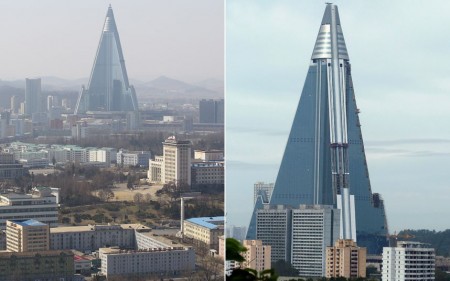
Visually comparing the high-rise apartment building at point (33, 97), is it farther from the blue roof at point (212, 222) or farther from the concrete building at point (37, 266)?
the blue roof at point (212, 222)

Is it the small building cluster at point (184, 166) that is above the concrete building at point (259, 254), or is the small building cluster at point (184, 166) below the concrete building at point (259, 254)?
above

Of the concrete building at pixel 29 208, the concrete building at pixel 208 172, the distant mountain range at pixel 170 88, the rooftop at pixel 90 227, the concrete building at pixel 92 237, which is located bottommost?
the concrete building at pixel 92 237

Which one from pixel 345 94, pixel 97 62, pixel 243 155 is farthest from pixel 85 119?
pixel 345 94

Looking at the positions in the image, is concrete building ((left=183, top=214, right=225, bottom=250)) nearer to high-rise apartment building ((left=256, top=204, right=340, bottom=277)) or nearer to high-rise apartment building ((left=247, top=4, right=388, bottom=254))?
high-rise apartment building ((left=256, top=204, right=340, bottom=277))

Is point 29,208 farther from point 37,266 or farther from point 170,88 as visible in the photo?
point 170,88

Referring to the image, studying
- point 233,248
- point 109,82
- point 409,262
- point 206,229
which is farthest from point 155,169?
point 409,262

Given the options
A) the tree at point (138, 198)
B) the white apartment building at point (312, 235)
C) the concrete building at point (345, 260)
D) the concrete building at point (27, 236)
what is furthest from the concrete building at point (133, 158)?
the white apartment building at point (312, 235)

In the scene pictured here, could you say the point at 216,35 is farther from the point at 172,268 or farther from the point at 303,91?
the point at 303,91
